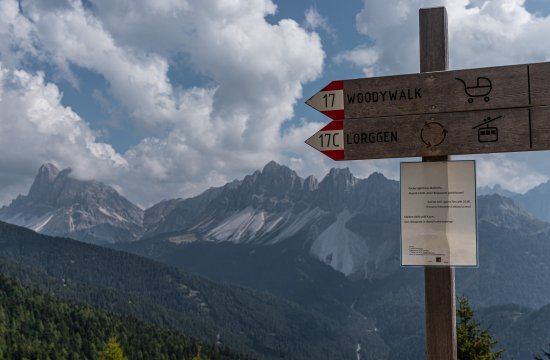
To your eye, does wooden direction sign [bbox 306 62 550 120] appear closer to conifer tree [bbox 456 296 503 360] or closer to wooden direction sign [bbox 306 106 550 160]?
wooden direction sign [bbox 306 106 550 160]

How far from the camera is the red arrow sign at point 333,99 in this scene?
756 centimetres

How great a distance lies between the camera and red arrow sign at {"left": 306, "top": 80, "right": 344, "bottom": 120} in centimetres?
756

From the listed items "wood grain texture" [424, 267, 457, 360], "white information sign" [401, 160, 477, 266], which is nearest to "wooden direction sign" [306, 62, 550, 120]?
"white information sign" [401, 160, 477, 266]

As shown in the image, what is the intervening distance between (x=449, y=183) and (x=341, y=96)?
183cm

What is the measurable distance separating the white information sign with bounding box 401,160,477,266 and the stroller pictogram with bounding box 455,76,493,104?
84 cm

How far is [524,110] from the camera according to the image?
271 inches

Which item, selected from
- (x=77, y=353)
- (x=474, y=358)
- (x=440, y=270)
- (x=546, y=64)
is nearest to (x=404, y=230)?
(x=440, y=270)

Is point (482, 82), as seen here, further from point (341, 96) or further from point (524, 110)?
point (341, 96)

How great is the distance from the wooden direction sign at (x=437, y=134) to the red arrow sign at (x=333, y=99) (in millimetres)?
123

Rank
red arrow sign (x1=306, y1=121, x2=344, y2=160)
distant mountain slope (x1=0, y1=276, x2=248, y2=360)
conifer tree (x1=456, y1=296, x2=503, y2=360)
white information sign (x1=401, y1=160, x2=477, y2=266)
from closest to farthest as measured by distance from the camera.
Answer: white information sign (x1=401, y1=160, x2=477, y2=266), red arrow sign (x1=306, y1=121, x2=344, y2=160), conifer tree (x1=456, y1=296, x2=503, y2=360), distant mountain slope (x1=0, y1=276, x2=248, y2=360)

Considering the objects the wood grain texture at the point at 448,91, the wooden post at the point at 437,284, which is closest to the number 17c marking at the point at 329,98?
the wood grain texture at the point at 448,91

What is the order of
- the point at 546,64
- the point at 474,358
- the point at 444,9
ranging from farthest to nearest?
the point at 474,358, the point at 444,9, the point at 546,64

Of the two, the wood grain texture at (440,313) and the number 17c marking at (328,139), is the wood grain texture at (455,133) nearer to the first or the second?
the number 17c marking at (328,139)

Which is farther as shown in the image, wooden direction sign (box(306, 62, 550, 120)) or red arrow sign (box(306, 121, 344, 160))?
red arrow sign (box(306, 121, 344, 160))
